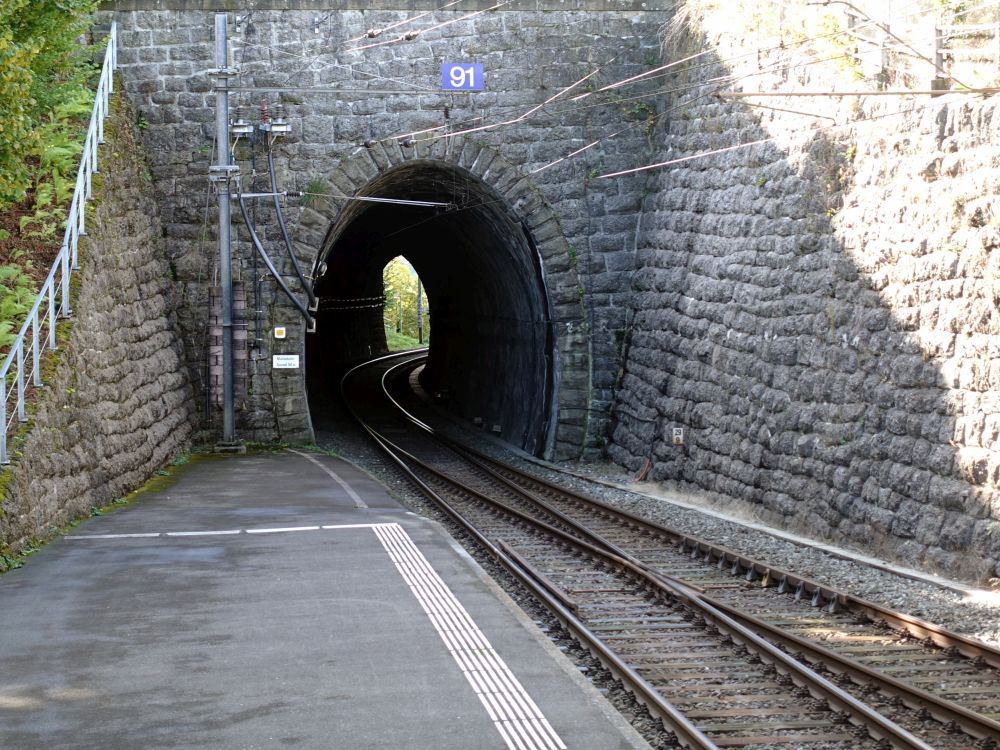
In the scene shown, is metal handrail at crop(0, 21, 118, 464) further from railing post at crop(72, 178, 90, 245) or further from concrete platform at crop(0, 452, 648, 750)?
concrete platform at crop(0, 452, 648, 750)

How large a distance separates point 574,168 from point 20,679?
1450cm

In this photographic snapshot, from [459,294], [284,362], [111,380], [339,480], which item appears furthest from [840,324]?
[459,294]

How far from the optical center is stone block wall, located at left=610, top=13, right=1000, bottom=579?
33.6ft

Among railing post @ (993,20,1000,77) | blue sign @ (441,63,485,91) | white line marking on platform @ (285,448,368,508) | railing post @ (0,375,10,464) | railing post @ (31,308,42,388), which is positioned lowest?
white line marking on platform @ (285,448,368,508)

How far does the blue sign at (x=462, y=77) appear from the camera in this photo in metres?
19.2

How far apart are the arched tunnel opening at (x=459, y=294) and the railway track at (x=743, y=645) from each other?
25.5ft

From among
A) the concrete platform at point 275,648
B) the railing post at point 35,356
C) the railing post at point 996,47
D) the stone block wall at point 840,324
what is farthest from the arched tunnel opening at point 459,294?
the railing post at point 996,47

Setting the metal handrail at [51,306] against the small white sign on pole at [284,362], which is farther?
the small white sign on pole at [284,362]

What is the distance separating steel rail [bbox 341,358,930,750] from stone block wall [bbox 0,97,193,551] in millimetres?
4929

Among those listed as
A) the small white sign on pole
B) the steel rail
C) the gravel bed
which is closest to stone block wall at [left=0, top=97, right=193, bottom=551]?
the small white sign on pole

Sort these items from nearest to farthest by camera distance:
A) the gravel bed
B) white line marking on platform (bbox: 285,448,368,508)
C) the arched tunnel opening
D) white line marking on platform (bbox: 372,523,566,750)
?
white line marking on platform (bbox: 372,523,566,750) < the gravel bed < white line marking on platform (bbox: 285,448,368,508) < the arched tunnel opening

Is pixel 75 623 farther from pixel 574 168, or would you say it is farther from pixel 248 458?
pixel 574 168

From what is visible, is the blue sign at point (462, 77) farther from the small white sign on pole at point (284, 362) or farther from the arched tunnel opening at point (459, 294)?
the small white sign on pole at point (284, 362)

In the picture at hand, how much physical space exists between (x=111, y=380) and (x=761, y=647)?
895cm
